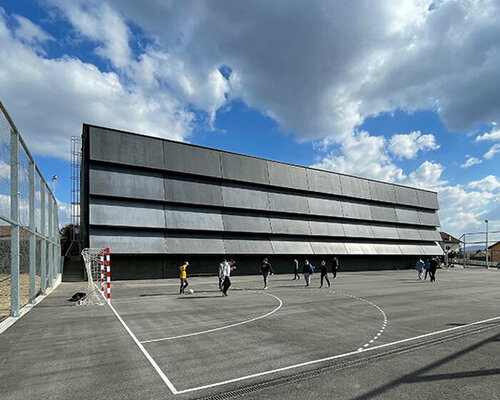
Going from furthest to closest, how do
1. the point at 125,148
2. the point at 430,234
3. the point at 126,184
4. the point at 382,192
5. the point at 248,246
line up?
the point at 430,234 < the point at 382,192 < the point at 248,246 < the point at 125,148 < the point at 126,184

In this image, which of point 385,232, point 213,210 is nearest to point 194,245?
point 213,210

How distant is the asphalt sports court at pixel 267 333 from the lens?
5914mm

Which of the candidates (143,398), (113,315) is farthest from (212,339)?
(113,315)

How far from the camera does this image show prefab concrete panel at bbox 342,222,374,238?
4316 cm

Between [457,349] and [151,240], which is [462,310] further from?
[151,240]

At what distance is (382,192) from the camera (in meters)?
49.1

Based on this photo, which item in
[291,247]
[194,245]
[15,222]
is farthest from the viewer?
[291,247]

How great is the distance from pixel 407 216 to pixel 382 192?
6169 millimetres

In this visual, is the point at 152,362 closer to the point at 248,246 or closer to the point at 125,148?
the point at 125,148

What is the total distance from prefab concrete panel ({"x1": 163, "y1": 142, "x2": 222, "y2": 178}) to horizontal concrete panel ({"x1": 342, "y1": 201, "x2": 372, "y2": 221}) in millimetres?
18178

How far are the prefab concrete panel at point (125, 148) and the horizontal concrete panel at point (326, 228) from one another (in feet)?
61.2

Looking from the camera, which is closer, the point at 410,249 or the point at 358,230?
the point at 358,230

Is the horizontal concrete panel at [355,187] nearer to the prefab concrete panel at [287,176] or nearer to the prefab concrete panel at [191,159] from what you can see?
the prefab concrete panel at [287,176]

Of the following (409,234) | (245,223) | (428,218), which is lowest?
(409,234)
